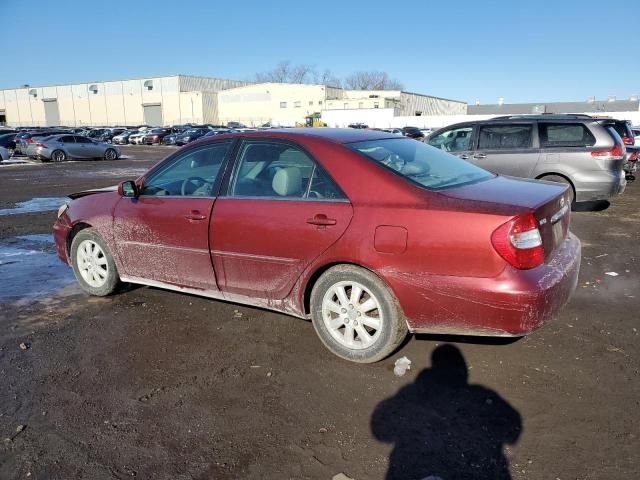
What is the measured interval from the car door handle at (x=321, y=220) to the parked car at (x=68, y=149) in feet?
89.7

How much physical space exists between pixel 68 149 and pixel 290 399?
2811 cm

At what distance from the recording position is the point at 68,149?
27453 mm

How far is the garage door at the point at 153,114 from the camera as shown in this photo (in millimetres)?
84750

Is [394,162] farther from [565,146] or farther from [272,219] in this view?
[565,146]

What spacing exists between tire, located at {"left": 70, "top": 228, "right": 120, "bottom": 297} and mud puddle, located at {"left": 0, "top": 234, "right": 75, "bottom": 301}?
17.6 inches

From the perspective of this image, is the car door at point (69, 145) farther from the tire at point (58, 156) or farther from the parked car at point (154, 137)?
the parked car at point (154, 137)

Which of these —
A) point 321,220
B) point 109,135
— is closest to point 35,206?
point 321,220

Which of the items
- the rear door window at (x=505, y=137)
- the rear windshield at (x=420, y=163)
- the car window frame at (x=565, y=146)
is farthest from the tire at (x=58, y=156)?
the rear windshield at (x=420, y=163)

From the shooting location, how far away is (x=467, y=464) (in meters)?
2.60

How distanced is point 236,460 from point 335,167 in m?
2.04

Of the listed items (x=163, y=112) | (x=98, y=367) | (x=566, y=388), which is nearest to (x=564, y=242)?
Answer: (x=566, y=388)

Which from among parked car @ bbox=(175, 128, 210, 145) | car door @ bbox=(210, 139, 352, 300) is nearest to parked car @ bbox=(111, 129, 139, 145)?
parked car @ bbox=(175, 128, 210, 145)

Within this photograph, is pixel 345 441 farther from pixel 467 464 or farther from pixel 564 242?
pixel 564 242

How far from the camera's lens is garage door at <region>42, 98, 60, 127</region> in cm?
9488
